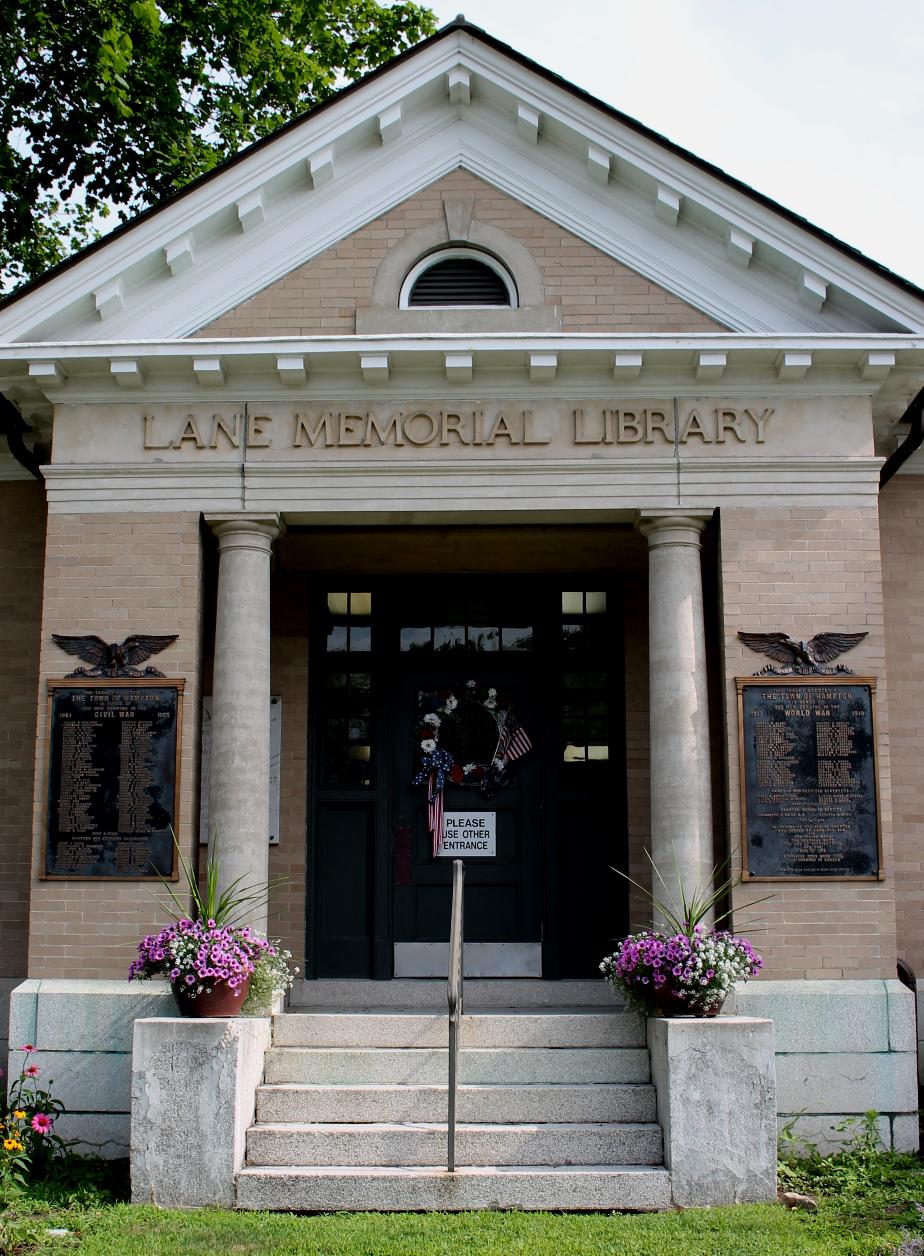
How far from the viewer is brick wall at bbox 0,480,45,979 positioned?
9.69m

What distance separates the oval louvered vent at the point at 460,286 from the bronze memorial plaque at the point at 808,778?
3210 millimetres

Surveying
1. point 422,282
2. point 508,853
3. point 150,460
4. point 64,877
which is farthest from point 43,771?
point 422,282

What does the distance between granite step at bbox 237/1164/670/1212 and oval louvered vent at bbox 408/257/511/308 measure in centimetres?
567

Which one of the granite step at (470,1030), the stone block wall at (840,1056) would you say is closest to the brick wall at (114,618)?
the granite step at (470,1030)

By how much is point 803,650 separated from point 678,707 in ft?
2.94

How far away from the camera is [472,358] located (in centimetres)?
868

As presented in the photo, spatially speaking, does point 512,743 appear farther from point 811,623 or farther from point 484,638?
point 811,623

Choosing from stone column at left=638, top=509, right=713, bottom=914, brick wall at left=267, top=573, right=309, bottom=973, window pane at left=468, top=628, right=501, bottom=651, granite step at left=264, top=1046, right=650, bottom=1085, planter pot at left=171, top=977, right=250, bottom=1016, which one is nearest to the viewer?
planter pot at left=171, top=977, right=250, bottom=1016

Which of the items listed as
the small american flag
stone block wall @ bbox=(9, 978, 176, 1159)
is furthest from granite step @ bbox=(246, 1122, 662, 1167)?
the small american flag

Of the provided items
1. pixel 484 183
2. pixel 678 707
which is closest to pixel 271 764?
pixel 678 707

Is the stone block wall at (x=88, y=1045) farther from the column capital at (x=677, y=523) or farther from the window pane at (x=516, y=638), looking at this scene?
the column capital at (x=677, y=523)

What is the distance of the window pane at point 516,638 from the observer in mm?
10547

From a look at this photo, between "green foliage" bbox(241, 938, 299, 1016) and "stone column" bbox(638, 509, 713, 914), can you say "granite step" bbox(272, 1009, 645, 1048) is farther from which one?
"stone column" bbox(638, 509, 713, 914)

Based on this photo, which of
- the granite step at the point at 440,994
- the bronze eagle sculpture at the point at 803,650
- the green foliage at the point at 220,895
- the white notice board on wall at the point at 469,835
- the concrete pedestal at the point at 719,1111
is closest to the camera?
the concrete pedestal at the point at 719,1111
